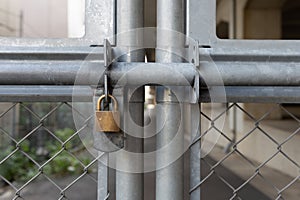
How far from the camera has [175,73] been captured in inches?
18.8

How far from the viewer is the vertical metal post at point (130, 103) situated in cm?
51

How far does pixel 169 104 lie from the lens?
51cm

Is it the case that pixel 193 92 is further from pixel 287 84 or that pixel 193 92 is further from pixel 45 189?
pixel 45 189

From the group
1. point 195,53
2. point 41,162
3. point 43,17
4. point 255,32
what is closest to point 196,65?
point 195,53

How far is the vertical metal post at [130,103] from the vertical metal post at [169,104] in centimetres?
3

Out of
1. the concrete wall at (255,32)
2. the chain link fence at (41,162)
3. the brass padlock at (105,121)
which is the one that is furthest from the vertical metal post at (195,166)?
the concrete wall at (255,32)

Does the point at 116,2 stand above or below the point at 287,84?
above

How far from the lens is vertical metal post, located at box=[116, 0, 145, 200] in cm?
51

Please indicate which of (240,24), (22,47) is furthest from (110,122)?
(240,24)

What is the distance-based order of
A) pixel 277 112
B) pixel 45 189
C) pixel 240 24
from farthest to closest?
pixel 240 24, pixel 277 112, pixel 45 189

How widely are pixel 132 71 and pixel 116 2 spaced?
0.39ft

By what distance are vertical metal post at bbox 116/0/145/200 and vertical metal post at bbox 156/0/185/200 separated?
3cm

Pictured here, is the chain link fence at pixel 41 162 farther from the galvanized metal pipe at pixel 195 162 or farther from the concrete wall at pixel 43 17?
the concrete wall at pixel 43 17

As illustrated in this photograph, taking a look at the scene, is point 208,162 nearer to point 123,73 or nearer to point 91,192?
point 91,192
